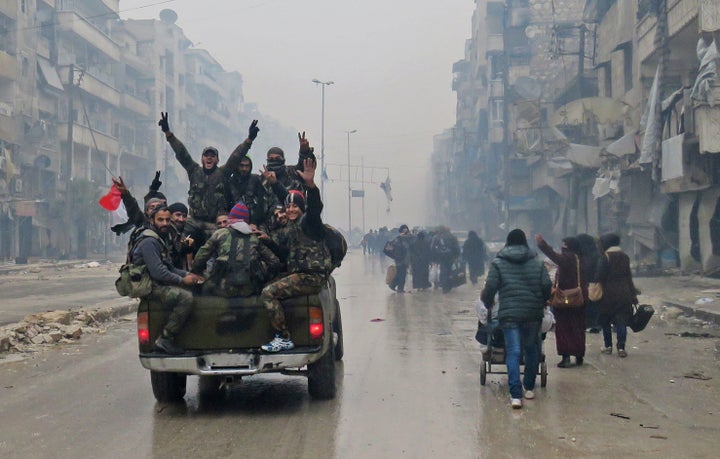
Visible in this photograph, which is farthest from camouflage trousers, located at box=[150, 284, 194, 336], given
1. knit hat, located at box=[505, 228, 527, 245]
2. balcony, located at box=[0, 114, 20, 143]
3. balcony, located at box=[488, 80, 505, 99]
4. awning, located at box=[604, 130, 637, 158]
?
balcony, located at box=[488, 80, 505, 99]

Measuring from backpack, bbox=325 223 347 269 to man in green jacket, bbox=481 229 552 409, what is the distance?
1418mm

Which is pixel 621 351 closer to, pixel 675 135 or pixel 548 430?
pixel 548 430

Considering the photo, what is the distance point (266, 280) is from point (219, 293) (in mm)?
442

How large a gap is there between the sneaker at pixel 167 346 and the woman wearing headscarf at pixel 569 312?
4.48 m

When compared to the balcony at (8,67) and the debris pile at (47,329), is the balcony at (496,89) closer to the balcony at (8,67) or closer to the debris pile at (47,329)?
the balcony at (8,67)

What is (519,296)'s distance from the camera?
7.73m

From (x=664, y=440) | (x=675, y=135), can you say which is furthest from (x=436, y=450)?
(x=675, y=135)

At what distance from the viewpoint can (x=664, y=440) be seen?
6.32m

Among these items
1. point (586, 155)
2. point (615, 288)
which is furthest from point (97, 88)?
point (615, 288)

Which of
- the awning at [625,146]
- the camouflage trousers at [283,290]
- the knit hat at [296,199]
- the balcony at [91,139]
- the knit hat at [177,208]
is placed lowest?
the camouflage trousers at [283,290]

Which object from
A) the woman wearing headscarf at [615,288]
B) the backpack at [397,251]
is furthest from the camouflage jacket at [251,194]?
the backpack at [397,251]

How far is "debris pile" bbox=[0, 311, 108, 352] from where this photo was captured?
1206cm

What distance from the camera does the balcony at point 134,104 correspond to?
6950cm

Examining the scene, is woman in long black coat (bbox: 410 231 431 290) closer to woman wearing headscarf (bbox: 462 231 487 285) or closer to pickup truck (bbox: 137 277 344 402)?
woman wearing headscarf (bbox: 462 231 487 285)
